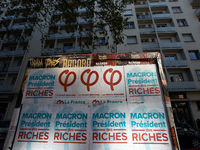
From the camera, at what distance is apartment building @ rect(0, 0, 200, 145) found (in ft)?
39.6

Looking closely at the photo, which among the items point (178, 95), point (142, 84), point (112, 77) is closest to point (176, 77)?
point (178, 95)

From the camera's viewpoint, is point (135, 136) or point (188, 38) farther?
point (188, 38)

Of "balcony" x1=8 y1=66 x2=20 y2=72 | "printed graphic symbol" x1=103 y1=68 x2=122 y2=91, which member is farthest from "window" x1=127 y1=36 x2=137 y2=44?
"balcony" x1=8 y1=66 x2=20 y2=72

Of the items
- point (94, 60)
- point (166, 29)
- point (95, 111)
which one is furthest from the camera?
point (166, 29)

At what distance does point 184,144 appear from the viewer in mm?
5754

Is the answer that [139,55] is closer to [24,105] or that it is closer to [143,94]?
[143,94]

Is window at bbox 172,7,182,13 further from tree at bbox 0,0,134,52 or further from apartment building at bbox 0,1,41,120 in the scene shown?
apartment building at bbox 0,1,41,120

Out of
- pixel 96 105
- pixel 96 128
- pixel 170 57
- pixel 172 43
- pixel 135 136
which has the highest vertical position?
pixel 172 43

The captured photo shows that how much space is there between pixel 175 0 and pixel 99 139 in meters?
23.7

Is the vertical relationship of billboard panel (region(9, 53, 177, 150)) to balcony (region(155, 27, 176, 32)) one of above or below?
below

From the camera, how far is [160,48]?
46.3 ft

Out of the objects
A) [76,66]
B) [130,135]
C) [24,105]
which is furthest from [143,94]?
[24,105]

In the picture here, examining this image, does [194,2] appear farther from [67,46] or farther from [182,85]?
[67,46]

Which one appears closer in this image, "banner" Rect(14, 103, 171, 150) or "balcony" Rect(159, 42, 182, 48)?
"banner" Rect(14, 103, 171, 150)
